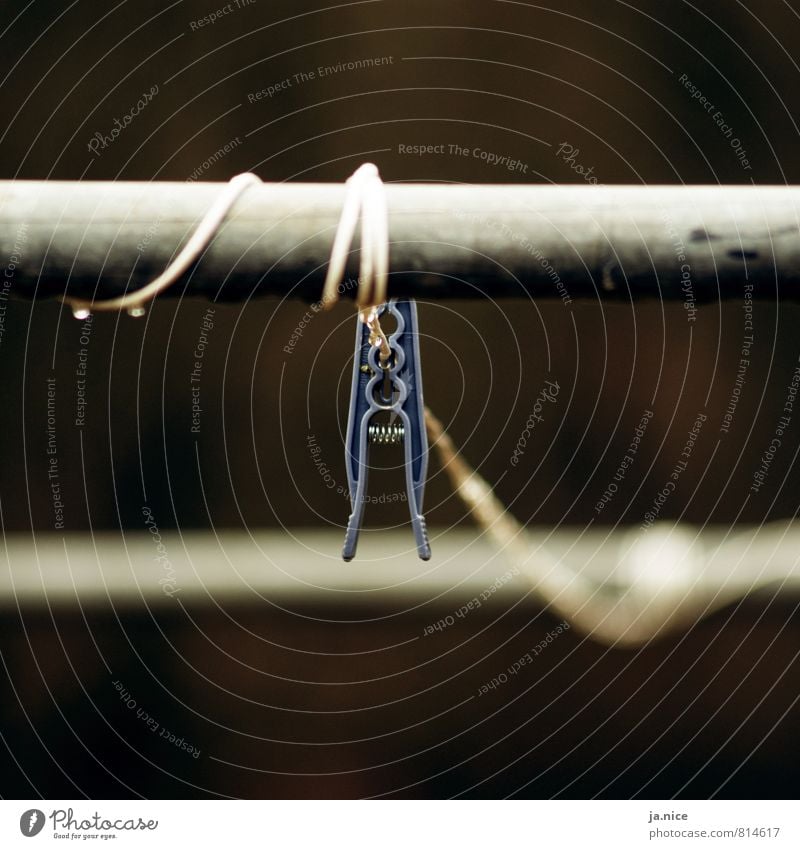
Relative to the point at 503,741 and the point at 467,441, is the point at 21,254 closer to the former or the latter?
the point at 467,441

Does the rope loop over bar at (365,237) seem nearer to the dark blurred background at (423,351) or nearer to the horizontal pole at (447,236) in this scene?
the horizontal pole at (447,236)
